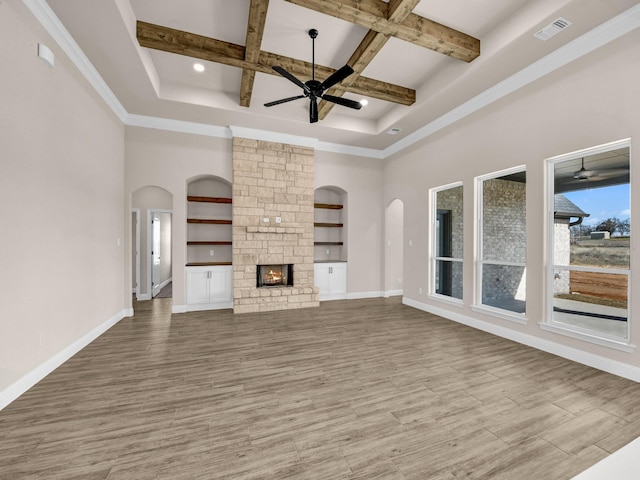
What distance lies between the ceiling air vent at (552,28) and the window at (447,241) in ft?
7.67

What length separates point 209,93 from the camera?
4848 mm

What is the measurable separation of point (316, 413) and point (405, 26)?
4038 millimetres

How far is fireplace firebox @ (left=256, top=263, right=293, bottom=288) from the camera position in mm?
6133

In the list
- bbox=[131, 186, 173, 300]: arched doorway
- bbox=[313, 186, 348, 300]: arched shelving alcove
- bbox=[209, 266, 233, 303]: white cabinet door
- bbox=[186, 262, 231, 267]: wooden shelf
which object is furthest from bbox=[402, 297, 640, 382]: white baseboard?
bbox=[131, 186, 173, 300]: arched doorway

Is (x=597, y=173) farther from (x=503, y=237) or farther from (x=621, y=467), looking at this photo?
(x=621, y=467)

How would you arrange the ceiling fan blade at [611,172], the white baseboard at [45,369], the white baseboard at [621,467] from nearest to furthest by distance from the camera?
the white baseboard at [621,467], the white baseboard at [45,369], the ceiling fan blade at [611,172]

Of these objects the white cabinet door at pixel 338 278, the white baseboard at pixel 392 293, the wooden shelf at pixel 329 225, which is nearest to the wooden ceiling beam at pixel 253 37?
the wooden shelf at pixel 329 225

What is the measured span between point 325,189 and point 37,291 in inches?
218

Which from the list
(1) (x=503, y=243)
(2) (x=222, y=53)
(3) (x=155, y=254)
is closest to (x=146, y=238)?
(3) (x=155, y=254)

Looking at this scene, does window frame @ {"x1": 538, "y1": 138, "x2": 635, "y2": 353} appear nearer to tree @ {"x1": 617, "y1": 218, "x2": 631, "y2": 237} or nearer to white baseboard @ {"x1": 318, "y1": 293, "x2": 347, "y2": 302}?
tree @ {"x1": 617, "y1": 218, "x2": 631, "y2": 237}

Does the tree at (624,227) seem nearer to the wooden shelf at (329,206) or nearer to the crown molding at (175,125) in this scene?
the wooden shelf at (329,206)

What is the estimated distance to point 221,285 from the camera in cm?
579

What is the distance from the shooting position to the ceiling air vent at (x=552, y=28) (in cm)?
290

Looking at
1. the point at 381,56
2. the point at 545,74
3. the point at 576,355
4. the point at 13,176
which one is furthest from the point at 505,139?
the point at 13,176
